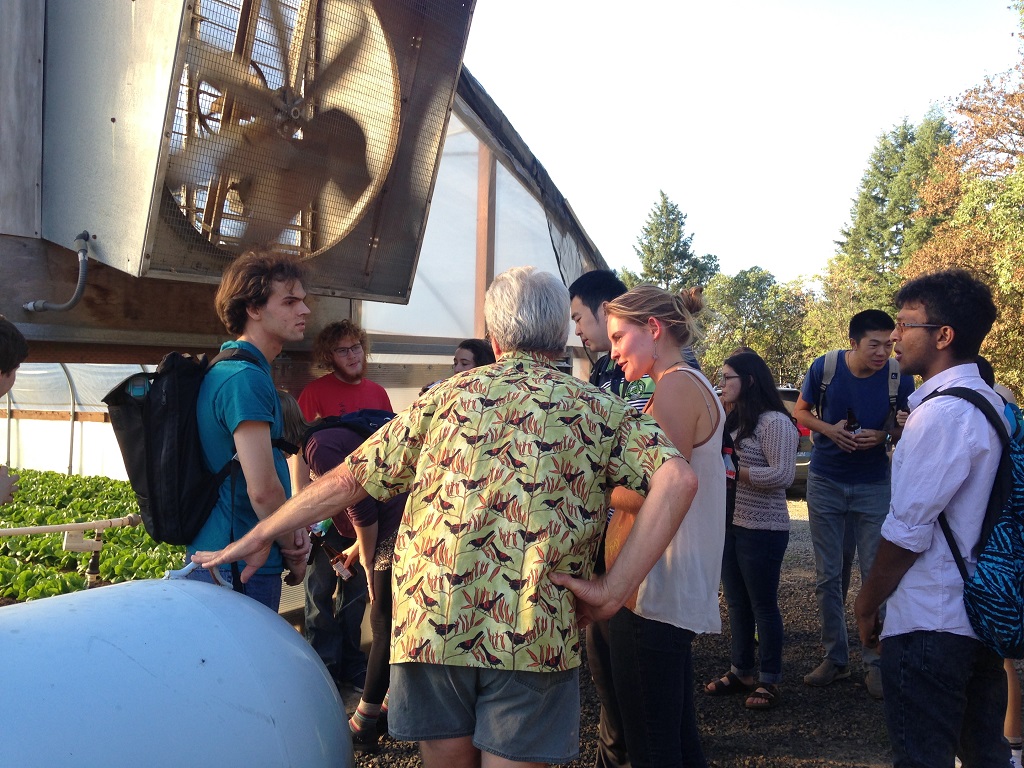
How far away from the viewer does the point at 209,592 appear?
186 centimetres

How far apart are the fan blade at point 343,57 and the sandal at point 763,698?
3473mm

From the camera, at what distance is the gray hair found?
1.99m

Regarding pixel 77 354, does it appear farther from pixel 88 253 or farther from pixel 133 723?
pixel 133 723

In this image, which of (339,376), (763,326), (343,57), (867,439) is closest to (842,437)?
(867,439)

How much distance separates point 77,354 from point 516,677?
2.93m

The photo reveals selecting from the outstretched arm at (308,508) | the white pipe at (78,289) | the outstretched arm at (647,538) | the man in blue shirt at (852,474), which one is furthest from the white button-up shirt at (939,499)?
the white pipe at (78,289)

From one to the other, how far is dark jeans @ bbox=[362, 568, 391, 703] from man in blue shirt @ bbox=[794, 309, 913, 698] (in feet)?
7.51

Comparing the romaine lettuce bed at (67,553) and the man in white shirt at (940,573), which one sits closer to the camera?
the man in white shirt at (940,573)

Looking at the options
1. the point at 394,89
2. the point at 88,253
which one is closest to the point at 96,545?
the point at 88,253

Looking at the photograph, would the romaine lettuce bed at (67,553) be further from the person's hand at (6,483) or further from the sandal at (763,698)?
the sandal at (763,698)

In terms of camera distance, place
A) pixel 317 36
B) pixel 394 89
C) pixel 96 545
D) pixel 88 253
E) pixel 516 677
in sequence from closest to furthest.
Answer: pixel 516 677
pixel 88 253
pixel 317 36
pixel 394 89
pixel 96 545

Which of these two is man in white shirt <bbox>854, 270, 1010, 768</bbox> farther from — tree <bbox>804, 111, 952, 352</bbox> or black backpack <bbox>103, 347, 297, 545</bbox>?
tree <bbox>804, 111, 952, 352</bbox>

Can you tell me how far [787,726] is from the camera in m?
3.78

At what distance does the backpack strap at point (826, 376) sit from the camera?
14.7ft
